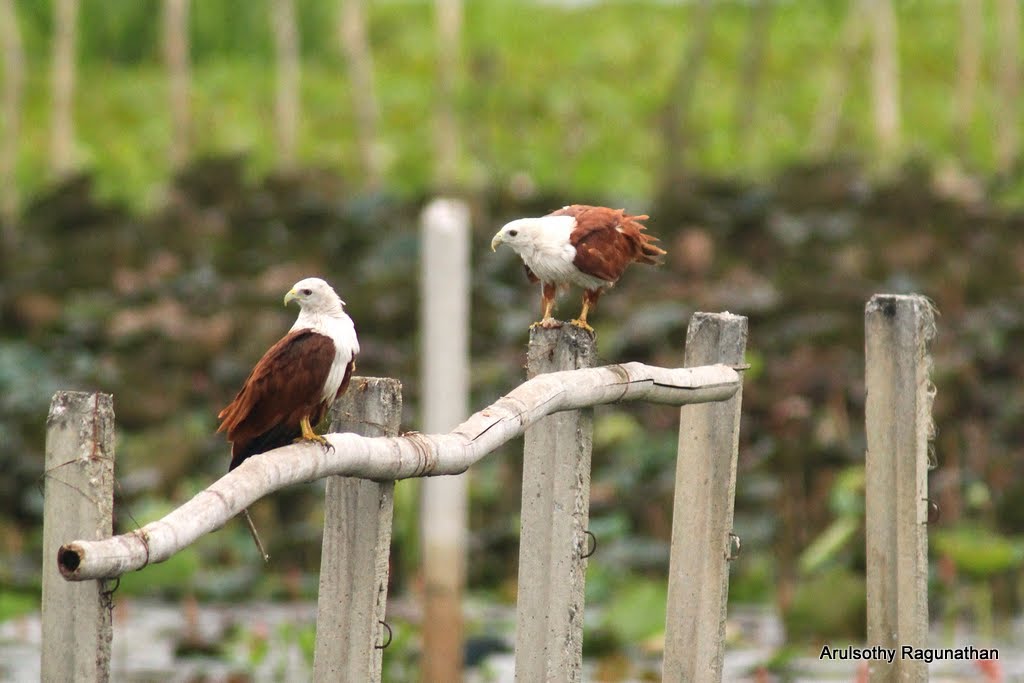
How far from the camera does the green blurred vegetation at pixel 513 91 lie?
55.8 feet

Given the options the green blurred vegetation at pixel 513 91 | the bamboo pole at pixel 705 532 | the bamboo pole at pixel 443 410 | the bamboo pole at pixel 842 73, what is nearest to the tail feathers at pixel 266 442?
the bamboo pole at pixel 705 532

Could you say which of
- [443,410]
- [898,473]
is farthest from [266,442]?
[443,410]

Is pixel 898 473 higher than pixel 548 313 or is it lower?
lower

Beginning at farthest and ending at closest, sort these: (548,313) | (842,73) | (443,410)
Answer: (842,73)
(443,410)
(548,313)

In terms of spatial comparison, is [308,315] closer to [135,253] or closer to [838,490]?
[838,490]

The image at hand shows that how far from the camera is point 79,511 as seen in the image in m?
2.15

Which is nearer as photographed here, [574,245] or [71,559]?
[71,559]

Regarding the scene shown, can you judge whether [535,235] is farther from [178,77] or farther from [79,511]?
[178,77]

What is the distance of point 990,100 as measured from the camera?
21.3 metres

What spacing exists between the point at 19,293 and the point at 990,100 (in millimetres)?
15236

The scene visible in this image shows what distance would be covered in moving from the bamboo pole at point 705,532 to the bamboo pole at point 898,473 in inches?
12.9

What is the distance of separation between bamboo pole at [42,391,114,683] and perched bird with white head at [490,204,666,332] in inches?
39.0

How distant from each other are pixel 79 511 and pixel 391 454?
513 millimetres

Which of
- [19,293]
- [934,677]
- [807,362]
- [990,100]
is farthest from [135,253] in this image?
[990,100]
